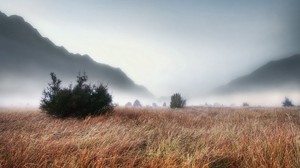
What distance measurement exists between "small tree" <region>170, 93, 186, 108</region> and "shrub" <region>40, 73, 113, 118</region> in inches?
575

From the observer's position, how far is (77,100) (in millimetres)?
11797

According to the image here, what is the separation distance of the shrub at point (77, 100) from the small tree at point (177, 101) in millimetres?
14603

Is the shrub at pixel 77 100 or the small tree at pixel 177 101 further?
the small tree at pixel 177 101

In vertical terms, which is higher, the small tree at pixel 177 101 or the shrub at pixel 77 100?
the small tree at pixel 177 101

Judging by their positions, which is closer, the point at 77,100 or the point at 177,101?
the point at 77,100

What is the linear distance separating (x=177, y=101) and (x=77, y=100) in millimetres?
16606

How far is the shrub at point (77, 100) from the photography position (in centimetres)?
1170

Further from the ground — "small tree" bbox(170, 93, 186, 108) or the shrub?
"small tree" bbox(170, 93, 186, 108)

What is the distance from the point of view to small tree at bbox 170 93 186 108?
27.2 meters

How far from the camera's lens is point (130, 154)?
4.66 m

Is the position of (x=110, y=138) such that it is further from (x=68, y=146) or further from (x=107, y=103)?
(x=107, y=103)

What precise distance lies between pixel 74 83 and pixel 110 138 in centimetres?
832

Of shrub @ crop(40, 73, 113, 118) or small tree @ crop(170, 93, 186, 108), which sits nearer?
shrub @ crop(40, 73, 113, 118)

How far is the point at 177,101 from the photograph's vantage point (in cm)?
2736
